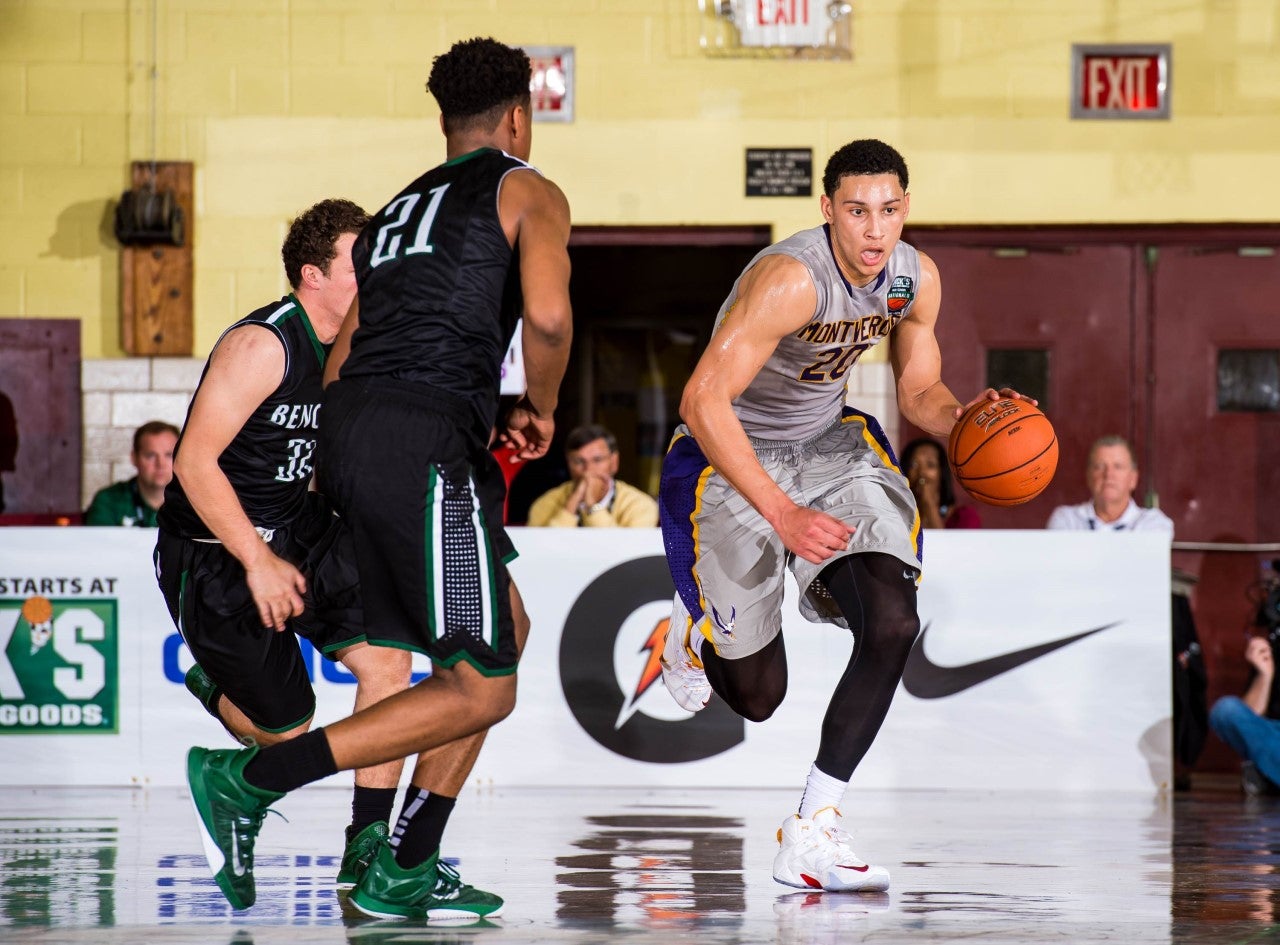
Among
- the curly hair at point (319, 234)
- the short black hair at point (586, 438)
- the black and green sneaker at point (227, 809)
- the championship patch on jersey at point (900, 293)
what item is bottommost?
the black and green sneaker at point (227, 809)

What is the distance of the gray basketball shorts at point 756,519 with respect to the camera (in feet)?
15.0

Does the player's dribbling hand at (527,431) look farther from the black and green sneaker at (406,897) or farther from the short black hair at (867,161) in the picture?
the short black hair at (867,161)

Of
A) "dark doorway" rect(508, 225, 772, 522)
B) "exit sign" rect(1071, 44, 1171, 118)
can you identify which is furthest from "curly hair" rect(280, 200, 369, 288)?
"dark doorway" rect(508, 225, 772, 522)

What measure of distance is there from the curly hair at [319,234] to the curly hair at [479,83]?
0.57m

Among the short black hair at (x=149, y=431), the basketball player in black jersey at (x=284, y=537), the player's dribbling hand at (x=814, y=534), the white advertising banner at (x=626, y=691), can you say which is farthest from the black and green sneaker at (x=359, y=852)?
the short black hair at (x=149, y=431)

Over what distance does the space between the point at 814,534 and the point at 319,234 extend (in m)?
1.46

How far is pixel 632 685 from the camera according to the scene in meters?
6.75

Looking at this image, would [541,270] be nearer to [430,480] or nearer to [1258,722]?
[430,480]

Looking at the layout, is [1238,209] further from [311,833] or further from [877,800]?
[311,833]

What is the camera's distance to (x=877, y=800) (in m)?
6.39

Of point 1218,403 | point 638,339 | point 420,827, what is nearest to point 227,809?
point 420,827

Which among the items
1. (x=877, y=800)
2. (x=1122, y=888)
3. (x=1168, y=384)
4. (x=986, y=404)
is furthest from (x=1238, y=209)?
(x=1122, y=888)

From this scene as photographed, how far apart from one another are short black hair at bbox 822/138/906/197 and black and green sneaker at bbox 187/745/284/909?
6.89 ft

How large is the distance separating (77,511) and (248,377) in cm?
547
